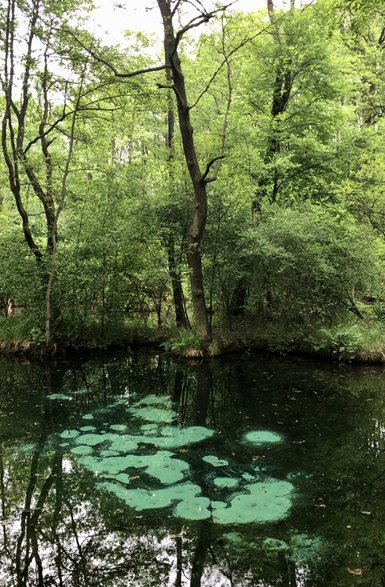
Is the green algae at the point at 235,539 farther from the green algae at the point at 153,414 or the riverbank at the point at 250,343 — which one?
the riverbank at the point at 250,343

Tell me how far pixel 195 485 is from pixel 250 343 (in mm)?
7795

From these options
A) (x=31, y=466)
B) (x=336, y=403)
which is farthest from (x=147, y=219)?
(x=31, y=466)

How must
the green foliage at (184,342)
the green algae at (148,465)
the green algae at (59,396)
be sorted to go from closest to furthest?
the green algae at (148,465) → the green algae at (59,396) → the green foliage at (184,342)

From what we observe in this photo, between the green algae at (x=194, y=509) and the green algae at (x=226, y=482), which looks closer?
the green algae at (x=194, y=509)

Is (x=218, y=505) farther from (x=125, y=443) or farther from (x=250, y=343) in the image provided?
(x=250, y=343)

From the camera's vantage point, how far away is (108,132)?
1509 cm

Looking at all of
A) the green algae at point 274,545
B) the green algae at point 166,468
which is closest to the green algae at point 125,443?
the green algae at point 166,468

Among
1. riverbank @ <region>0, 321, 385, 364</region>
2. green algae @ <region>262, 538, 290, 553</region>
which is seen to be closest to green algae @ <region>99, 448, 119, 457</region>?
green algae @ <region>262, 538, 290, 553</region>

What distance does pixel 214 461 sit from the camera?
18.6ft

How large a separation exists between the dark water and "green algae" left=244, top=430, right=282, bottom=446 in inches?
1.2

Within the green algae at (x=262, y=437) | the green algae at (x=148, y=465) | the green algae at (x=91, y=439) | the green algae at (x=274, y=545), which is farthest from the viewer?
the green algae at (x=91, y=439)

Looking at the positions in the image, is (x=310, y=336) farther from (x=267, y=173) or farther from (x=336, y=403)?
(x=267, y=173)

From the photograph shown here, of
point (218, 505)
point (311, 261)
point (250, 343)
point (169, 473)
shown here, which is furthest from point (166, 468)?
point (250, 343)

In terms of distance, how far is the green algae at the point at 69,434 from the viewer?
6.64m
